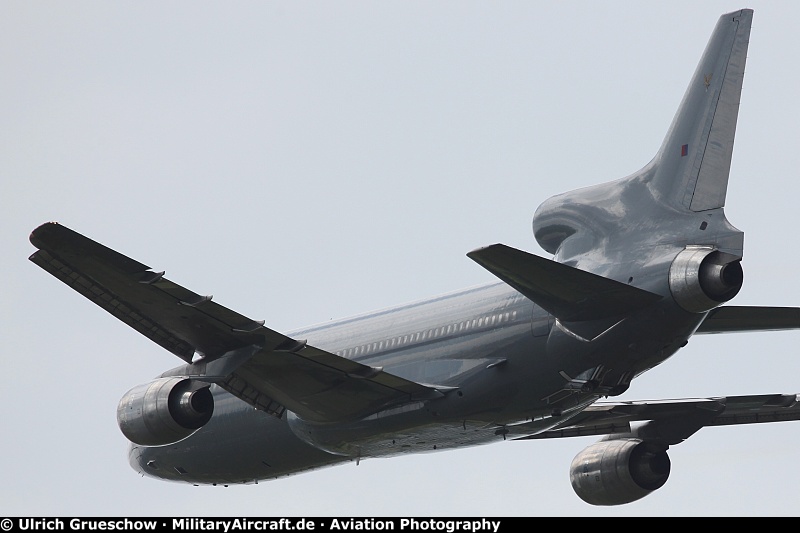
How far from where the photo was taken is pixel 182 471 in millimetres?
38938

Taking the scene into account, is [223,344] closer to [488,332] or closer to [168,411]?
[168,411]

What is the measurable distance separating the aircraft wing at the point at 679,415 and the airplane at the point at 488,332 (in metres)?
0.11

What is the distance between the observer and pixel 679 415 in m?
38.9

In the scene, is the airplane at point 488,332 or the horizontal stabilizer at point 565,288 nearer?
the horizontal stabilizer at point 565,288

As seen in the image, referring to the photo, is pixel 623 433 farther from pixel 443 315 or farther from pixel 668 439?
pixel 443 315

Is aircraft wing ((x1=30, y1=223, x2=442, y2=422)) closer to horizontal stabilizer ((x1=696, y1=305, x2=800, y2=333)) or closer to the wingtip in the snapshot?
the wingtip

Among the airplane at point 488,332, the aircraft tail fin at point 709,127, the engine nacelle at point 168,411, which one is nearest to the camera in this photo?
the airplane at point 488,332

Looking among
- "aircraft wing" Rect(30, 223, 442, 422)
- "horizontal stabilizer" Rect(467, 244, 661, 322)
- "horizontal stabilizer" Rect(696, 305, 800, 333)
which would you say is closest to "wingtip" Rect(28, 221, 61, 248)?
"aircraft wing" Rect(30, 223, 442, 422)

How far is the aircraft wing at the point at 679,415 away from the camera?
125 ft

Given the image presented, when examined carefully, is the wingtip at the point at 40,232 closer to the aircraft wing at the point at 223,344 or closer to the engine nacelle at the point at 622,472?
the aircraft wing at the point at 223,344

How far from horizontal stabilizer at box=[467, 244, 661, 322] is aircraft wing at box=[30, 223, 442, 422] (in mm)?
4459

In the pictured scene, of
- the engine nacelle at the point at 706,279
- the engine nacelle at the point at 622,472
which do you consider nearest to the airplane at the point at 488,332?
the engine nacelle at the point at 706,279

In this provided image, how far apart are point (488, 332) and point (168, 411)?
756 cm
